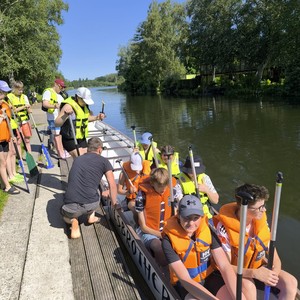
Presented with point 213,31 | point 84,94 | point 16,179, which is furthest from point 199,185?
point 213,31

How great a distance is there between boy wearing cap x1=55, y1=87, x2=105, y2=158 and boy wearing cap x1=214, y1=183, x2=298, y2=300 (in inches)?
128

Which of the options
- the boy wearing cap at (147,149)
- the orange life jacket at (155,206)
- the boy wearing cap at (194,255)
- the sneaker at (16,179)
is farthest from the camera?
the sneaker at (16,179)

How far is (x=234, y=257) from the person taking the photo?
3.03m

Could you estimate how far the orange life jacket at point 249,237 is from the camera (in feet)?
9.61

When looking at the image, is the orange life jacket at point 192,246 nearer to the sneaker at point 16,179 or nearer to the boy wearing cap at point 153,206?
the boy wearing cap at point 153,206

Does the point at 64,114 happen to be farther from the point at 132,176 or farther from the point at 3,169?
the point at 132,176

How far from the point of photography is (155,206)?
381 cm

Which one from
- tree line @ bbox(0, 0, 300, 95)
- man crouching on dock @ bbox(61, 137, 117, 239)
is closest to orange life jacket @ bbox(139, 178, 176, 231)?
man crouching on dock @ bbox(61, 137, 117, 239)

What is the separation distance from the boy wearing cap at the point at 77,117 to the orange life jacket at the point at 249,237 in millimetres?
3261

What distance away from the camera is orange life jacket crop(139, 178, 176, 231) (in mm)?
3775

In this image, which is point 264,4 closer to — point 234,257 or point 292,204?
point 292,204

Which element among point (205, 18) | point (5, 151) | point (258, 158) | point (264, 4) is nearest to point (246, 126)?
point (258, 158)

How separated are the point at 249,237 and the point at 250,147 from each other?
10117 millimetres

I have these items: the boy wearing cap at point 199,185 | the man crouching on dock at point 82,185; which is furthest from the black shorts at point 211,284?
the man crouching on dock at point 82,185
